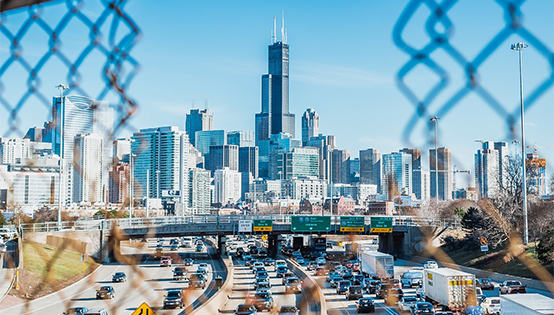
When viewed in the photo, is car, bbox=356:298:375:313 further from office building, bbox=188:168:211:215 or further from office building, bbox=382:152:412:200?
office building, bbox=188:168:211:215

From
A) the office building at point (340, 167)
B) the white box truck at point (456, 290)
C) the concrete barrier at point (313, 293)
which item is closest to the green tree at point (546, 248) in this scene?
the white box truck at point (456, 290)

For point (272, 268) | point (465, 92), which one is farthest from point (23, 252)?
point (465, 92)

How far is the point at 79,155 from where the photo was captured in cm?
348

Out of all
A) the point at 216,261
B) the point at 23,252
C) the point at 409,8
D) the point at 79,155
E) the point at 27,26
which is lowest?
the point at 216,261

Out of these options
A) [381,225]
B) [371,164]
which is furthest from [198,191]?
[381,225]

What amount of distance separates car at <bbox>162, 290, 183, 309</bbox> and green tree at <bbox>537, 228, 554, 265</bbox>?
18556 mm

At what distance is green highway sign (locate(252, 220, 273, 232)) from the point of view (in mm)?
53156

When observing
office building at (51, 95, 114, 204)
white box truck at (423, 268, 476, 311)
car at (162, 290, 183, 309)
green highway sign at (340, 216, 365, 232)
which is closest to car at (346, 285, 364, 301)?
white box truck at (423, 268, 476, 311)

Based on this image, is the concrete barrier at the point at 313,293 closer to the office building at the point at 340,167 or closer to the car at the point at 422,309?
the car at the point at 422,309

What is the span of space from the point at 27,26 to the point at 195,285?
32.1 m

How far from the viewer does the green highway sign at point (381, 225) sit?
2064 inches

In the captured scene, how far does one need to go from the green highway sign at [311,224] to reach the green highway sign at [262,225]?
81.7 inches

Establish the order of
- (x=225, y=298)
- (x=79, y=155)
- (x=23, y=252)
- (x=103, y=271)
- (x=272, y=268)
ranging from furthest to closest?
(x=272, y=268), (x=103, y=271), (x=23, y=252), (x=225, y=298), (x=79, y=155)

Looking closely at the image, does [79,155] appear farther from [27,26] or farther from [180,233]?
[180,233]
